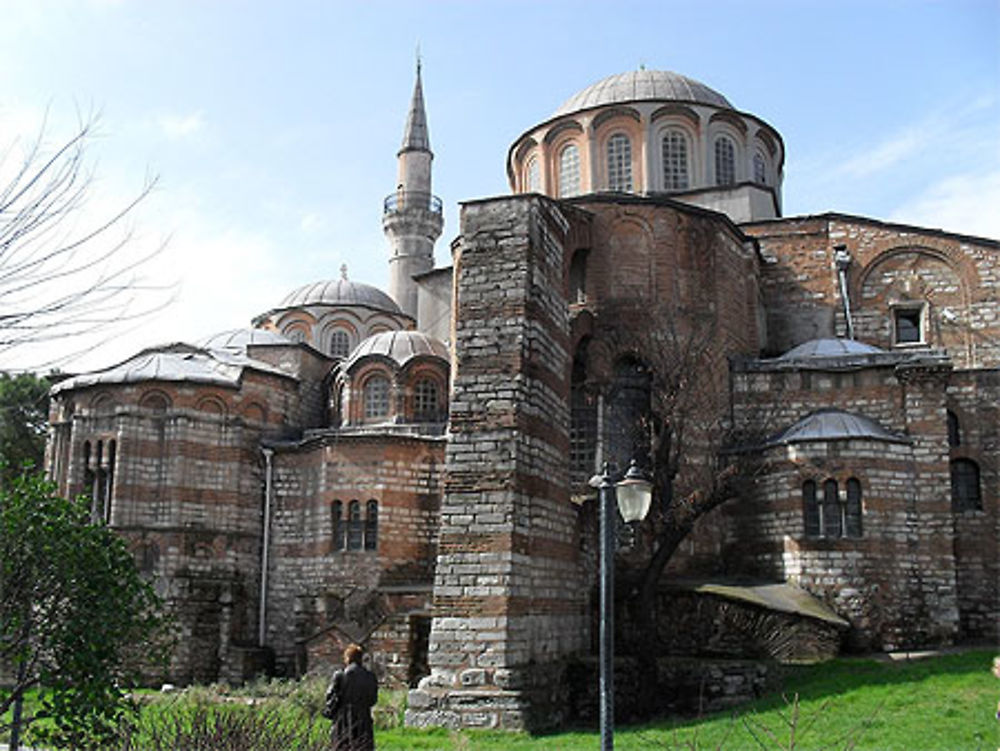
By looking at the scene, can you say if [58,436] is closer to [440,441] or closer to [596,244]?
[440,441]

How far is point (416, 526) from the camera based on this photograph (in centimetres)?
2216

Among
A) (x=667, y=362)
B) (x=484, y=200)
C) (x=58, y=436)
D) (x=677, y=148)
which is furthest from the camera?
(x=677, y=148)

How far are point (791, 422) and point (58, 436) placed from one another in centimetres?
1587

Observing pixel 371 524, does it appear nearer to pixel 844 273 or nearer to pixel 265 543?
pixel 265 543

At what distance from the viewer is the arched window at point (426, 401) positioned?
24.8 m

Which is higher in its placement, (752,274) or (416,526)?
(752,274)

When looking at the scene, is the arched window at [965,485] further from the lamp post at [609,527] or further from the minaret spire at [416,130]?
the minaret spire at [416,130]

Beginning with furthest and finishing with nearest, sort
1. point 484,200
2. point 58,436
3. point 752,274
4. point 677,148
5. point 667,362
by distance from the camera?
point 677,148 → point 58,436 → point 752,274 → point 667,362 → point 484,200

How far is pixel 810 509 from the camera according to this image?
18.5 meters

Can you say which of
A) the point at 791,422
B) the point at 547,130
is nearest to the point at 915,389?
the point at 791,422

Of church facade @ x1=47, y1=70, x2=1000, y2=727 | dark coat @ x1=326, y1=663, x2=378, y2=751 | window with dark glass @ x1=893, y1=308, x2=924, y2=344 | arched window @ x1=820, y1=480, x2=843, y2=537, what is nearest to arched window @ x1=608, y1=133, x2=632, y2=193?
church facade @ x1=47, y1=70, x2=1000, y2=727

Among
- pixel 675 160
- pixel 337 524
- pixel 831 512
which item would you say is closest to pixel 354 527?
pixel 337 524

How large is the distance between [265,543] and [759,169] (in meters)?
15.0

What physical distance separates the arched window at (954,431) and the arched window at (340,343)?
61.8ft
